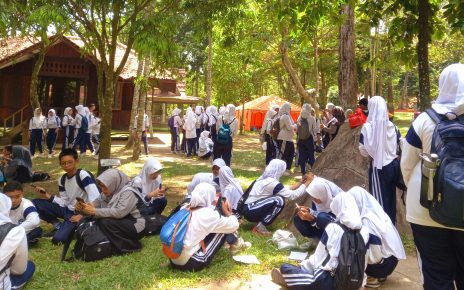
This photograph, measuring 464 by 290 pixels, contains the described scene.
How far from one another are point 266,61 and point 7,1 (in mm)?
20674

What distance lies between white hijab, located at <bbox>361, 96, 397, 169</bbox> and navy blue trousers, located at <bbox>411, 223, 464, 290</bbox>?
2405mm

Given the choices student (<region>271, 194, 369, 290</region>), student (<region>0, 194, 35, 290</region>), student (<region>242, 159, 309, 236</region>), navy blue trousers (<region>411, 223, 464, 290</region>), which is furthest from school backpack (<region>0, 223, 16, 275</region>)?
student (<region>242, 159, 309, 236</region>)

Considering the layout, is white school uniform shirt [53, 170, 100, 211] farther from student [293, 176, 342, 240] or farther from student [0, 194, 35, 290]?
student [293, 176, 342, 240]

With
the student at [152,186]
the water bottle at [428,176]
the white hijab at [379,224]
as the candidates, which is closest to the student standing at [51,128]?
the student at [152,186]

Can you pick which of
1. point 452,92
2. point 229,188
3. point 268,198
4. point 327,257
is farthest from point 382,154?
point 452,92

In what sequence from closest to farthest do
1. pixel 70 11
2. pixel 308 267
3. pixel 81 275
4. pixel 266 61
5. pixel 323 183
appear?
pixel 308 267, pixel 81 275, pixel 323 183, pixel 70 11, pixel 266 61

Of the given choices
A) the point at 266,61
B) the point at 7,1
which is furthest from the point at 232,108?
the point at 266,61

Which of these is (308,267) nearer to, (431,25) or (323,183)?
(323,183)

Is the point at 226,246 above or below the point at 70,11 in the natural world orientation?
below

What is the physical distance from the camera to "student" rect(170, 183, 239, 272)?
4.13 m

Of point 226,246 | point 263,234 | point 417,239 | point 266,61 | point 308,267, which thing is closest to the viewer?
point 417,239

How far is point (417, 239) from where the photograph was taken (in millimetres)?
2518

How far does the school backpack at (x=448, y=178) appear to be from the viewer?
216cm

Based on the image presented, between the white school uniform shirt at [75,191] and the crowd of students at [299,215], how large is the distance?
0.01 metres
